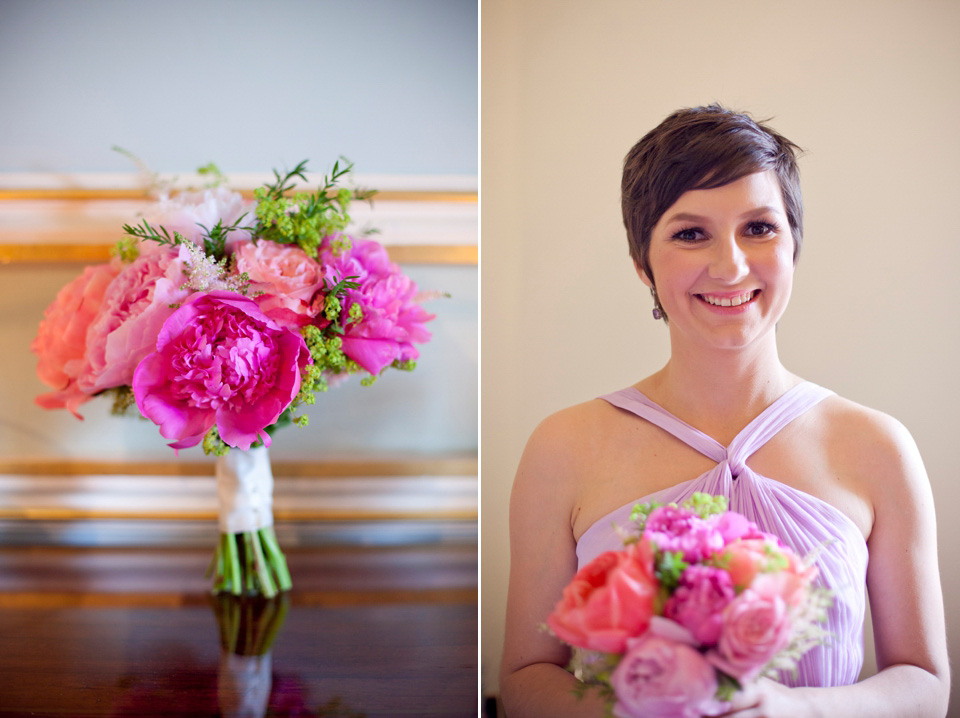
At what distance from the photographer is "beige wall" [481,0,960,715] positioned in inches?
28.5

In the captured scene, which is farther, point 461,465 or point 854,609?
point 461,465

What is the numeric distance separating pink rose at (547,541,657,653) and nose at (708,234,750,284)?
269 mm

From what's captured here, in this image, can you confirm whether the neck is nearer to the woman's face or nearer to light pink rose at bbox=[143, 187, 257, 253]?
the woman's face

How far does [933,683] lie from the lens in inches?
23.7

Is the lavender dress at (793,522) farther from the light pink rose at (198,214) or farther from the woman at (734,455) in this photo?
the light pink rose at (198,214)

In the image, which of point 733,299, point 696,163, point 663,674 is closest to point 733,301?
point 733,299

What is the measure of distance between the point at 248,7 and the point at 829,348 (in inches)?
37.0

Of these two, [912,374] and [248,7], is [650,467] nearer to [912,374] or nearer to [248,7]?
[912,374]

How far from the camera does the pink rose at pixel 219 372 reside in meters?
0.73

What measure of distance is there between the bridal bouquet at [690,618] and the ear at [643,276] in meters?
0.29

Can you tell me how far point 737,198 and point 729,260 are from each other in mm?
57

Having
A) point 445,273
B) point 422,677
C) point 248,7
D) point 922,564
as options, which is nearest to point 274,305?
point 445,273

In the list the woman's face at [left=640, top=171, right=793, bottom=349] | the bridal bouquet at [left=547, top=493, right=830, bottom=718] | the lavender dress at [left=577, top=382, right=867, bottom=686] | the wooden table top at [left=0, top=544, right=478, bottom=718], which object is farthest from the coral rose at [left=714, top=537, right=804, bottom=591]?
the wooden table top at [left=0, top=544, right=478, bottom=718]

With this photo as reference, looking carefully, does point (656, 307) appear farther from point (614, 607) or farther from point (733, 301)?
point (614, 607)
